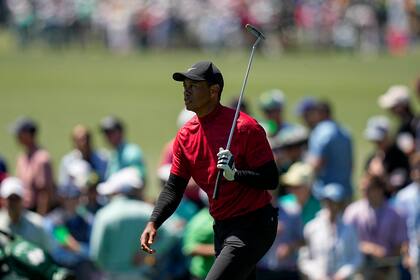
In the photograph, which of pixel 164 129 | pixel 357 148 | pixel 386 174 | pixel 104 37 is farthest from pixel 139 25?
pixel 386 174

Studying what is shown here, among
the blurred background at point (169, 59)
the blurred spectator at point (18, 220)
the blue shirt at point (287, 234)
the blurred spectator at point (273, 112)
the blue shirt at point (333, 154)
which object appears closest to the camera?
the blurred spectator at point (18, 220)

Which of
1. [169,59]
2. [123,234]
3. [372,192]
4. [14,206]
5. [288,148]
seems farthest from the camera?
[169,59]

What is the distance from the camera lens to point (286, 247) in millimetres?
10586

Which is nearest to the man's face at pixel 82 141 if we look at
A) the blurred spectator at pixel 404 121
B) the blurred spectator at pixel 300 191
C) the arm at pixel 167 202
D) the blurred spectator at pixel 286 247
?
the blurred spectator at pixel 300 191

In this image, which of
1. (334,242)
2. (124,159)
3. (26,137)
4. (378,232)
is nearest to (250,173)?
(334,242)

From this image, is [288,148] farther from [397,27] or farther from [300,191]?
[397,27]

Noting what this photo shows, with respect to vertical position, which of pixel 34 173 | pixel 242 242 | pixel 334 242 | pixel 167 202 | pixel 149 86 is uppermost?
pixel 167 202

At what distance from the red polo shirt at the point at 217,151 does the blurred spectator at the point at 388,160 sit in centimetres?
535

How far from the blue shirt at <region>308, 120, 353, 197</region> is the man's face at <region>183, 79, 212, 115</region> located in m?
5.41

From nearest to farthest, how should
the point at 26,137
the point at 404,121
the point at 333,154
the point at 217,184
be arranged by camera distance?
the point at 217,184, the point at 333,154, the point at 26,137, the point at 404,121

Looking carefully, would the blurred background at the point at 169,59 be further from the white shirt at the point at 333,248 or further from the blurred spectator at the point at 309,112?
the white shirt at the point at 333,248

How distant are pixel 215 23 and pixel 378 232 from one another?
30493 mm

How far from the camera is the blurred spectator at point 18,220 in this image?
9.91 meters

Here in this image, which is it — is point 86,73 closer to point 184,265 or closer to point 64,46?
point 64,46
